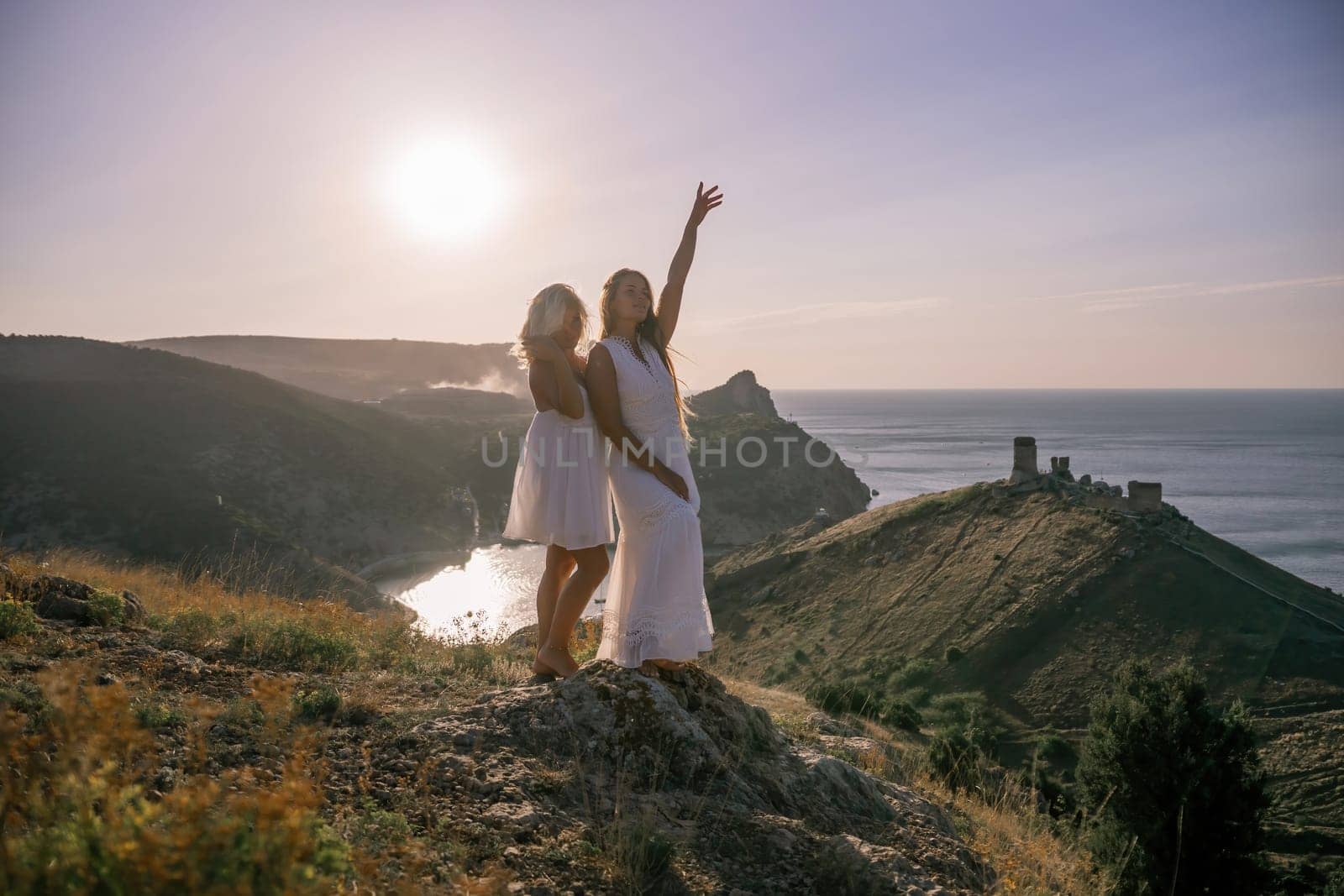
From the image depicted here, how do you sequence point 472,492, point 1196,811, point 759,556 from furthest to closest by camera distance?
point 472,492 → point 759,556 → point 1196,811

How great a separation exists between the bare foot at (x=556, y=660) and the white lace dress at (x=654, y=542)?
0.40m

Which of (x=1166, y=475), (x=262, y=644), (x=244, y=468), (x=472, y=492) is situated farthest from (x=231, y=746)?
(x=1166, y=475)

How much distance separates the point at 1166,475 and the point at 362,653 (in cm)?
11262

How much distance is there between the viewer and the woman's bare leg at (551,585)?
5266 mm

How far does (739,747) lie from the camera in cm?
491

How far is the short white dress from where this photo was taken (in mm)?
4969

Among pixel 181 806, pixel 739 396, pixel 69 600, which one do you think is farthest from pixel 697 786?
pixel 739 396

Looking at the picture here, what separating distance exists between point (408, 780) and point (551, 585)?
1.79 metres

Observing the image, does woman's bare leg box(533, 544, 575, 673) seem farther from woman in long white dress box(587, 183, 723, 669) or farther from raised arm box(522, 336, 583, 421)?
raised arm box(522, 336, 583, 421)

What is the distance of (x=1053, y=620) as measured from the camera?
26.7 m

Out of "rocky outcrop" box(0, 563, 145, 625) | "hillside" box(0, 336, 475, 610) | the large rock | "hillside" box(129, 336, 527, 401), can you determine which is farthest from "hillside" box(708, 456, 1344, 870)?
"hillside" box(129, 336, 527, 401)

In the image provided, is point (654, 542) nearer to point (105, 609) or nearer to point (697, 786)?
point (697, 786)

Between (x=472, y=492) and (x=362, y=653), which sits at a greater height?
(x=362, y=653)

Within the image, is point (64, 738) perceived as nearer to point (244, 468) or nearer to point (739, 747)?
point (739, 747)
